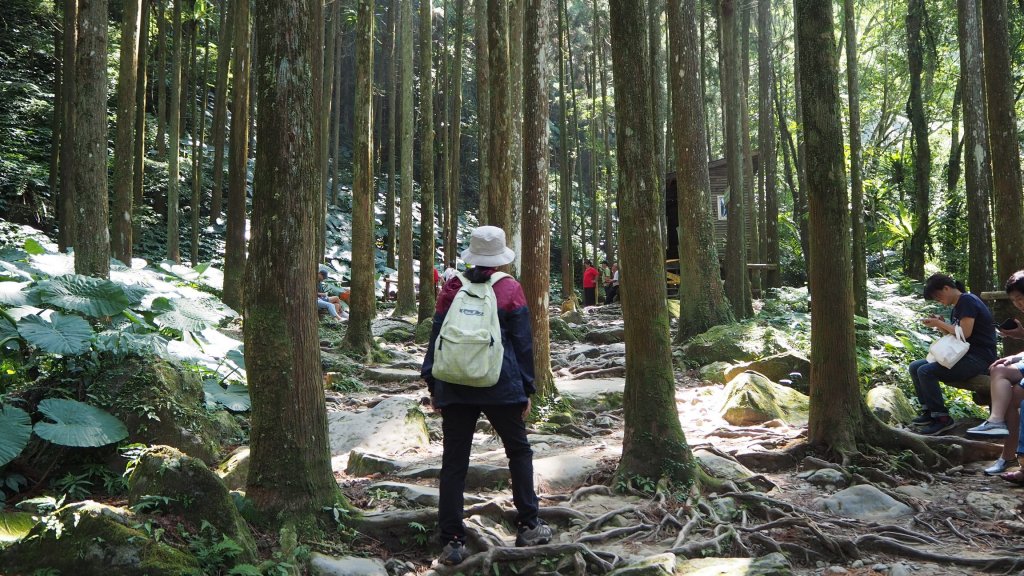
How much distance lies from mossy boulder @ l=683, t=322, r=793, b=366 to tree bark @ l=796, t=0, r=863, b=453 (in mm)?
4462

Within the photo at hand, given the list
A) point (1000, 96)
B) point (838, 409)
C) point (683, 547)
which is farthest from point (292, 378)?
point (1000, 96)

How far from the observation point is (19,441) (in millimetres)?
4891

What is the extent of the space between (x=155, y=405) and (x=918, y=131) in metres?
18.0

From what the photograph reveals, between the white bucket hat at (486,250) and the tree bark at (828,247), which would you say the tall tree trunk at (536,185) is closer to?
the tree bark at (828,247)

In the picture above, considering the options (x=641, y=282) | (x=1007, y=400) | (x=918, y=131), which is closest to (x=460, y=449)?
(x=641, y=282)

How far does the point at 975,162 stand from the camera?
33.6 ft

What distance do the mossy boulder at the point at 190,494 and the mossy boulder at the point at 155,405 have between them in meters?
1.80

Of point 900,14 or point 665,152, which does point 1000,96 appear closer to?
point 665,152

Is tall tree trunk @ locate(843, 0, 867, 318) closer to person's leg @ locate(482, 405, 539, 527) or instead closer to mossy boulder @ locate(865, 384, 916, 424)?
mossy boulder @ locate(865, 384, 916, 424)

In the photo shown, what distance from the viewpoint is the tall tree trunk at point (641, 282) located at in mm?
5840

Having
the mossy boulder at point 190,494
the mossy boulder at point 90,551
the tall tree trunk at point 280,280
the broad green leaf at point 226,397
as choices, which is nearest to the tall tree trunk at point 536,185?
the broad green leaf at point 226,397

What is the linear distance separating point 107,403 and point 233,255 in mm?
7072

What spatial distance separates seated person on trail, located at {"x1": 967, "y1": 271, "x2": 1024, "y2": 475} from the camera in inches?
246

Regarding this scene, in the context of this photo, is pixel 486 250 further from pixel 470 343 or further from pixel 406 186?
pixel 406 186
